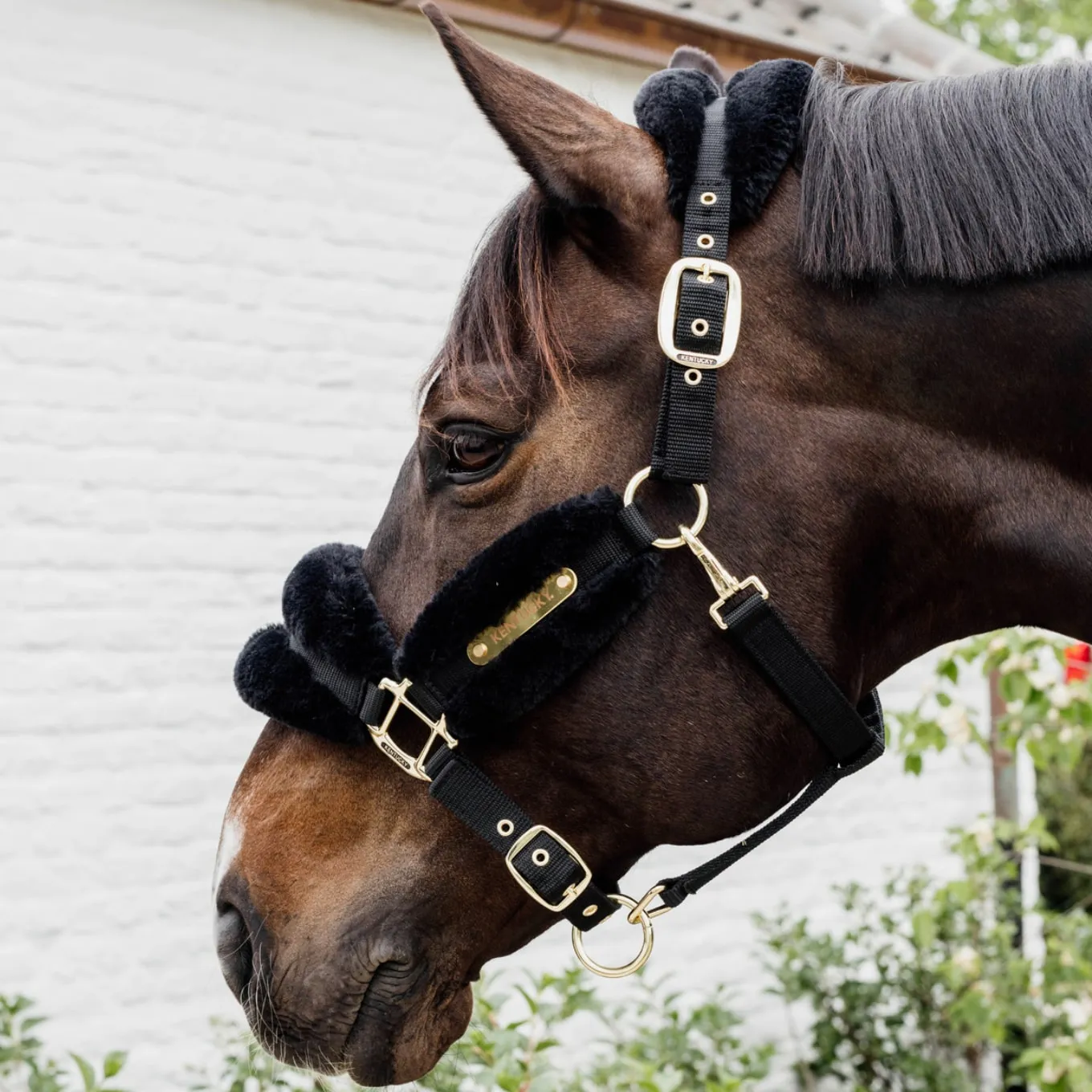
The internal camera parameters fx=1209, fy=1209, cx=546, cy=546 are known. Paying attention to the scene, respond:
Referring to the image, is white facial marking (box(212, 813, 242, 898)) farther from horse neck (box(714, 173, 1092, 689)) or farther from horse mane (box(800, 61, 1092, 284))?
horse mane (box(800, 61, 1092, 284))

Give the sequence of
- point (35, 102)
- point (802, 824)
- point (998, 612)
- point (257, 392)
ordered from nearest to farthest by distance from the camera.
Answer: point (998, 612), point (35, 102), point (257, 392), point (802, 824)

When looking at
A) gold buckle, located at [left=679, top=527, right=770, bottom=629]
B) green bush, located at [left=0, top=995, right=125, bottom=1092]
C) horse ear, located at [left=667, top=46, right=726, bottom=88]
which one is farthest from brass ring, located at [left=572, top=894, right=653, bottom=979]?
green bush, located at [left=0, top=995, right=125, bottom=1092]

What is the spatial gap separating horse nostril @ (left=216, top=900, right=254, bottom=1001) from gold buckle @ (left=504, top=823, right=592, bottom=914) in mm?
401

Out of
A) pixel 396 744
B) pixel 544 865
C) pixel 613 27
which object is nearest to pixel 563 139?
pixel 396 744

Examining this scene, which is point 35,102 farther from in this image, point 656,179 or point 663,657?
point 663,657

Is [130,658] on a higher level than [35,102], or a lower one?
lower

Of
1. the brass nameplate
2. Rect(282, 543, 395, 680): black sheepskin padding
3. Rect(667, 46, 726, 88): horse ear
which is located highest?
Rect(667, 46, 726, 88): horse ear

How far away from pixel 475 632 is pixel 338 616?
210 millimetres

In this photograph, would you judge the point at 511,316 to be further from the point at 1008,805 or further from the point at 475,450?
the point at 1008,805

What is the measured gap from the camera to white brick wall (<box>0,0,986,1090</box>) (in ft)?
11.4

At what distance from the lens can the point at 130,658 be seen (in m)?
3.59

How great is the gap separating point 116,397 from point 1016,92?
2.80 meters

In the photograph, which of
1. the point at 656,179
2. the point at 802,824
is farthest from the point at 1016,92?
the point at 802,824

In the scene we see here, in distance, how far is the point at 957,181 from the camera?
1.50m
